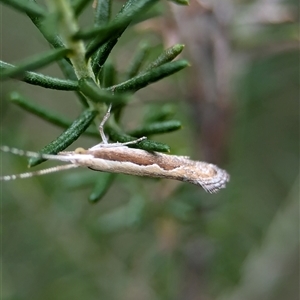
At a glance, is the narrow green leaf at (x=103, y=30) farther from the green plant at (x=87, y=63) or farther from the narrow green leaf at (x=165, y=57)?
the narrow green leaf at (x=165, y=57)

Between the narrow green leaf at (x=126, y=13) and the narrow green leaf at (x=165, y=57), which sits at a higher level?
the narrow green leaf at (x=126, y=13)

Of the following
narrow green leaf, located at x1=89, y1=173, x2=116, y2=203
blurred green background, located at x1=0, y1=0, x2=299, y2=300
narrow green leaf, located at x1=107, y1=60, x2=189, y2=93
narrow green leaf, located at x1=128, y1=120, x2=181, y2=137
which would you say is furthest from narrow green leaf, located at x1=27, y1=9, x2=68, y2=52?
blurred green background, located at x1=0, y1=0, x2=299, y2=300

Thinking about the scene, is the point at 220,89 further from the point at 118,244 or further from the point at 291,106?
the point at 291,106

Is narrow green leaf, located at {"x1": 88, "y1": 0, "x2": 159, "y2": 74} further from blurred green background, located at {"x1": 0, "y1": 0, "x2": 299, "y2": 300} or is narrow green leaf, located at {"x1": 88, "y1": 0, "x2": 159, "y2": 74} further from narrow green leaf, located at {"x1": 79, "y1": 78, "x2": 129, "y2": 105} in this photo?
blurred green background, located at {"x1": 0, "y1": 0, "x2": 299, "y2": 300}

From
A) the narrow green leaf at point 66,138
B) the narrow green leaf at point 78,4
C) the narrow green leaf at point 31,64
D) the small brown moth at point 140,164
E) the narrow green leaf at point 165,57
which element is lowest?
the small brown moth at point 140,164

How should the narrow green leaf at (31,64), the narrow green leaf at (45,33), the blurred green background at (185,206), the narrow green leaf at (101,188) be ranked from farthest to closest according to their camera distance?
1. the blurred green background at (185,206)
2. the narrow green leaf at (101,188)
3. the narrow green leaf at (45,33)
4. the narrow green leaf at (31,64)

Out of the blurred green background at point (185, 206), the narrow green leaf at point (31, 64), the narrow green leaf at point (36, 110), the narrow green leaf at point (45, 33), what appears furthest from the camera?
the blurred green background at point (185, 206)

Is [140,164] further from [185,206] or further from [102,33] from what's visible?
[185,206]

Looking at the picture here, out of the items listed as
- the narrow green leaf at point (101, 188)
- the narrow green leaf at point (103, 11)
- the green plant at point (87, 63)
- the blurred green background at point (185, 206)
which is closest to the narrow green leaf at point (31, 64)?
the green plant at point (87, 63)
